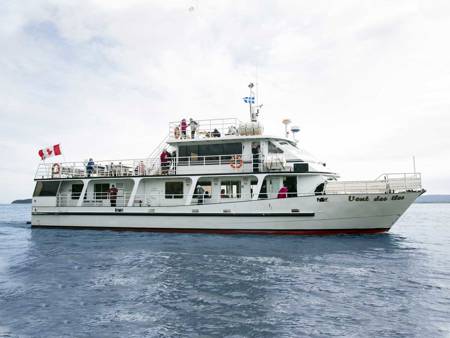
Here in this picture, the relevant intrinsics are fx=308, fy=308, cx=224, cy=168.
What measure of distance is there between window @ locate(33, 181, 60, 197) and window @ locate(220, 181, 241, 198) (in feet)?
37.3

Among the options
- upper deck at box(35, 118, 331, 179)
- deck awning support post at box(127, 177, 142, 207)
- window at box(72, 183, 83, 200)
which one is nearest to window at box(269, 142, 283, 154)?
upper deck at box(35, 118, 331, 179)

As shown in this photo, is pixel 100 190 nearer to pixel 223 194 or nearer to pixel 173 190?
pixel 173 190

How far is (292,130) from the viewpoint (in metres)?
20.2

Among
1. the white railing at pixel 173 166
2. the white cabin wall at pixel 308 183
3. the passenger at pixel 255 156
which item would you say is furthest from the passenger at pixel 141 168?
the white cabin wall at pixel 308 183

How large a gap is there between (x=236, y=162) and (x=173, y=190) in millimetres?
4479

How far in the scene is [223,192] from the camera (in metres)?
18.5

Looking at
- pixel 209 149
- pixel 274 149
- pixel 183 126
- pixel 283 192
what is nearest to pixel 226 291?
pixel 283 192

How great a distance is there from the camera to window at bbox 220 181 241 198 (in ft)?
59.5

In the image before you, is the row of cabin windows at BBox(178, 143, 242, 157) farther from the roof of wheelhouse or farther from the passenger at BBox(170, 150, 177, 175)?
the passenger at BBox(170, 150, 177, 175)

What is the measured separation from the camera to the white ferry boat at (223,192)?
624 inches

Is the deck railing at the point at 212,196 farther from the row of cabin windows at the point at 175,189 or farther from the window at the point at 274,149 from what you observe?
the window at the point at 274,149

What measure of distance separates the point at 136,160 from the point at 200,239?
738 centimetres

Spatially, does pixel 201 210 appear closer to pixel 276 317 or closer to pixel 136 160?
pixel 136 160

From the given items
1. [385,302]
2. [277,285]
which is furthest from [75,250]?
[385,302]
